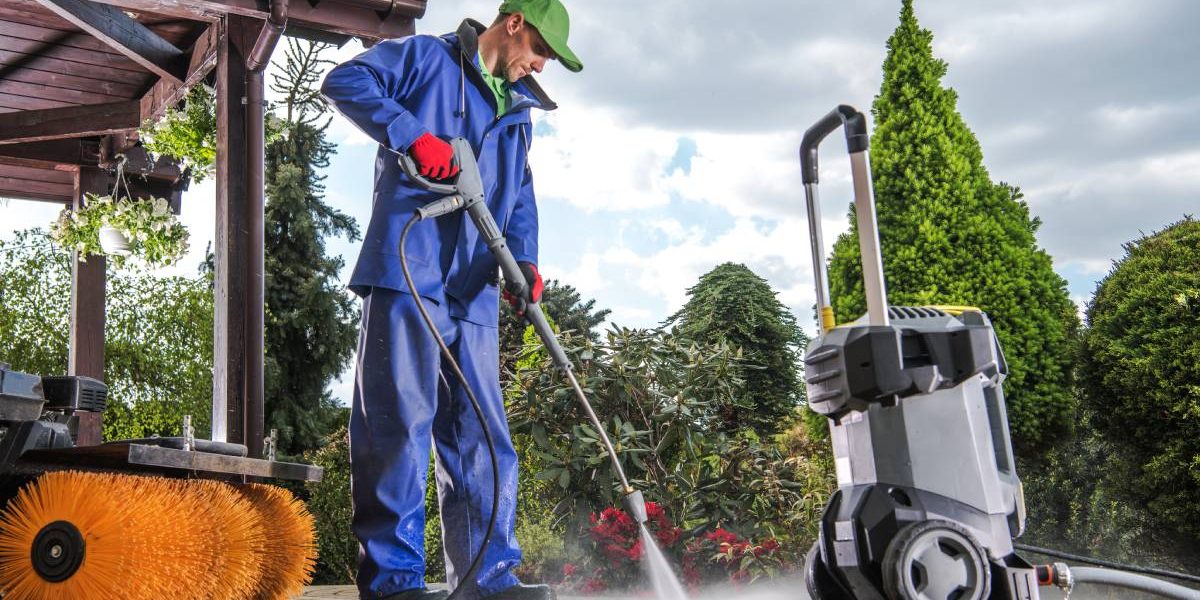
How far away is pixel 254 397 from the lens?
3.21 m

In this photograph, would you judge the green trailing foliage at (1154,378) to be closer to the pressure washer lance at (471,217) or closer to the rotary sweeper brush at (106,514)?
the pressure washer lance at (471,217)

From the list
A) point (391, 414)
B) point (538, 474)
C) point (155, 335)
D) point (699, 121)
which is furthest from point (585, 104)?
point (155, 335)

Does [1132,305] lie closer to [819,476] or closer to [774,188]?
[819,476]

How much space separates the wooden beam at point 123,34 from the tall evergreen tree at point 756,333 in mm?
2557

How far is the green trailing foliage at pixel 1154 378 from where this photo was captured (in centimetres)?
344

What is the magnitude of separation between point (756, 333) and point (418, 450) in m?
3.22

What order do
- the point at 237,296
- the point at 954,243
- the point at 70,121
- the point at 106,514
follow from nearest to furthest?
the point at 106,514, the point at 237,296, the point at 954,243, the point at 70,121

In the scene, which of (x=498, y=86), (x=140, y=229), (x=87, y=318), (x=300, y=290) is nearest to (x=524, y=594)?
(x=498, y=86)

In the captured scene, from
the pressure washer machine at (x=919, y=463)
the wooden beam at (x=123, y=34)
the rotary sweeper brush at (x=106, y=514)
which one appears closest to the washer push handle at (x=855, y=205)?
the pressure washer machine at (x=919, y=463)

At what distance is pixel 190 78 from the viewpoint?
4082mm

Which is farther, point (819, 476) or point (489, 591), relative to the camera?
point (819, 476)

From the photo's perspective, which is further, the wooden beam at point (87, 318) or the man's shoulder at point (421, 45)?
the wooden beam at point (87, 318)

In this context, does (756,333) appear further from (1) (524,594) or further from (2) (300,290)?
(2) (300,290)

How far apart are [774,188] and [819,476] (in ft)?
4.70
